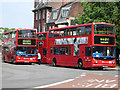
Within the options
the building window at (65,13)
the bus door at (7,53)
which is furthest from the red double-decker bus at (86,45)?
the building window at (65,13)

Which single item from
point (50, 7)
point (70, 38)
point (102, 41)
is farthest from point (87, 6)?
point (50, 7)

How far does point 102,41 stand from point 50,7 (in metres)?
39.5

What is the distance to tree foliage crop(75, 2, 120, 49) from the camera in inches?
1325

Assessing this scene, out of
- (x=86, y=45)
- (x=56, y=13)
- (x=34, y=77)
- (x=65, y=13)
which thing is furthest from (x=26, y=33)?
(x=56, y=13)

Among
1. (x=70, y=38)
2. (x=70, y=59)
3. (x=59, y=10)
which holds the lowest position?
(x=70, y=59)

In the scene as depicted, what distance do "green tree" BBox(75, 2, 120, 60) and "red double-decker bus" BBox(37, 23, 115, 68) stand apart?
17.8ft

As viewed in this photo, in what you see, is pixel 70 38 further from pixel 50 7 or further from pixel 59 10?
pixel 50 7

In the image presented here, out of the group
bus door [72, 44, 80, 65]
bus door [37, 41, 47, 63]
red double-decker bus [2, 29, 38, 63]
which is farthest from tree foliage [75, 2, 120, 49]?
bus door [72, 44, 80, 65]

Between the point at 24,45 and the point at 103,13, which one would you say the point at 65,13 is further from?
the point at 24,45

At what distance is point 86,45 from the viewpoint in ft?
87.5

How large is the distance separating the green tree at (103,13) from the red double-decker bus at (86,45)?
17.8 feet

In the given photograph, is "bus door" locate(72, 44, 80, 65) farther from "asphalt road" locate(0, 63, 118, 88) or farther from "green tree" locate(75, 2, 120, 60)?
"green tree" locate(75, 2, 120, 60)

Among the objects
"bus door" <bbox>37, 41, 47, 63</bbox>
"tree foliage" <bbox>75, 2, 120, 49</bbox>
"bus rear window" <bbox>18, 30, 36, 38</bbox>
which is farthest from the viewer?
"bus door" <bbox>37, 41, 47, 63</bbox>

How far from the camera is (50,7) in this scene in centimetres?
6438
